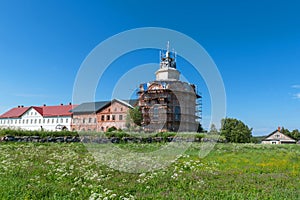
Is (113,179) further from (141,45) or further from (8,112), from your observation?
(8,112)

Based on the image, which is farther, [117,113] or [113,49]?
[117,113]

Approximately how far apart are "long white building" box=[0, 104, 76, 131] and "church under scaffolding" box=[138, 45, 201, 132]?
105 ft

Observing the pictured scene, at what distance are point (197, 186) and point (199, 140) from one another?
24.9 metres

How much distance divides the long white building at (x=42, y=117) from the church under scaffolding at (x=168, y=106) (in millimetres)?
32021

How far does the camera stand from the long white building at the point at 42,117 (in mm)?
82250

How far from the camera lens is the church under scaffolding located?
193 ft

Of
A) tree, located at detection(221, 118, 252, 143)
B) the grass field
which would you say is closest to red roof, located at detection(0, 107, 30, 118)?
tree, located at detection(221, 118, 252, 143)

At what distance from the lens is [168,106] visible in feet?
195

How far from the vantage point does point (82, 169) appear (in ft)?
35.8

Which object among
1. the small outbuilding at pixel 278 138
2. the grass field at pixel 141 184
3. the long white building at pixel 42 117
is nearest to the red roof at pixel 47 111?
the long white building at pixel 42 117

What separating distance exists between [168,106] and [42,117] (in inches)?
1913

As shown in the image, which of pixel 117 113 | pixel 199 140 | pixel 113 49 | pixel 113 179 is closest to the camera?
pixel 113 179

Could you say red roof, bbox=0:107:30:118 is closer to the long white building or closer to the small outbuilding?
the long white building

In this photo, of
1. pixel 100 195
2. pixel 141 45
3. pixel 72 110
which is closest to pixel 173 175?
pixel 100 195
